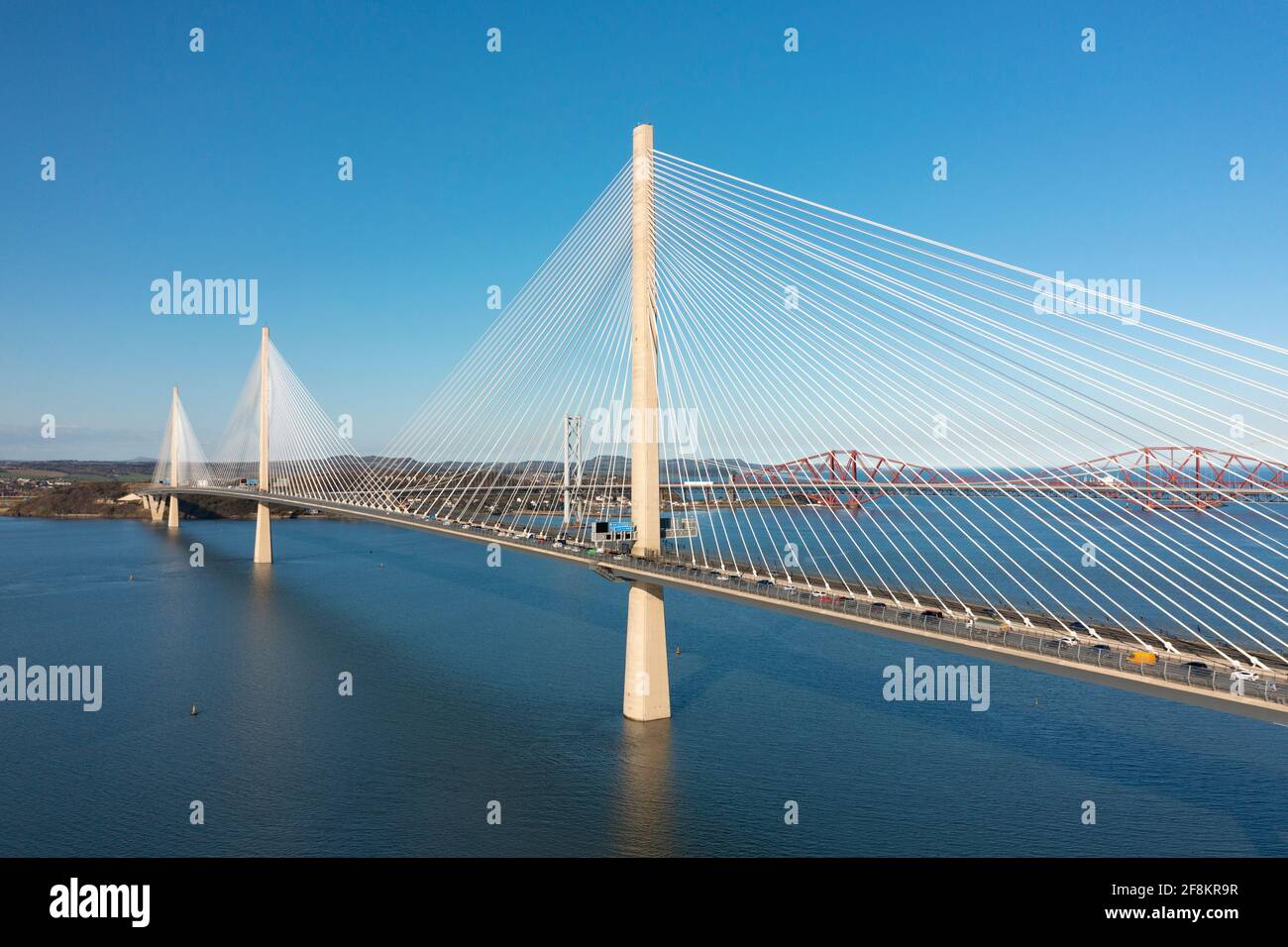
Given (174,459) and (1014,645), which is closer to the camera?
(1014,645)

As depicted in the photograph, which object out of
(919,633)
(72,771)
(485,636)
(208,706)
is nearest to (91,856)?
(72,771)

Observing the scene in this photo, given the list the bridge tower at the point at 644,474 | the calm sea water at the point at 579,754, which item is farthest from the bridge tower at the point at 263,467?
the bridge tower at the point at 644,474

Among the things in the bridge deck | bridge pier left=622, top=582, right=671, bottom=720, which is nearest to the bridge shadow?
bridge pier left=622, top=582, right=671, bottom=720

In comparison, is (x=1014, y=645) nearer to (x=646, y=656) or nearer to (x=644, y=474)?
(x=646, y=656)

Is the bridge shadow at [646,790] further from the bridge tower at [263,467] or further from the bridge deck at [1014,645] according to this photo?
the bridge tower at [263,467]

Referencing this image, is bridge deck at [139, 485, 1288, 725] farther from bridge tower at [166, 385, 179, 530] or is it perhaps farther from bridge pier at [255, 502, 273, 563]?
bridge tower at [166, 385, 179, 530]

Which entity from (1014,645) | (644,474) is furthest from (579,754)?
(1014,645)
